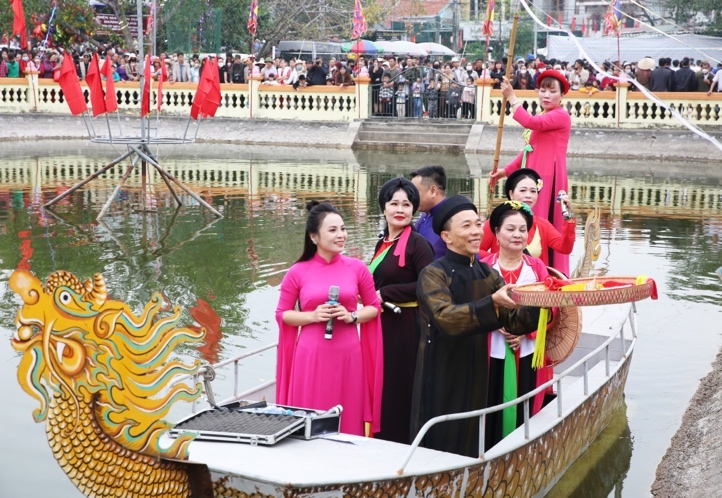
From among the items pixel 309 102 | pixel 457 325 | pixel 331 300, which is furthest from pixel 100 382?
pixel 309 102

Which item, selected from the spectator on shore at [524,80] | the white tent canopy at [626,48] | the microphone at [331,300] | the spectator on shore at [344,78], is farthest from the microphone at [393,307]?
the white tent canopy at [626,48]

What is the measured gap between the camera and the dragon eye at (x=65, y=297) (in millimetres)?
4285

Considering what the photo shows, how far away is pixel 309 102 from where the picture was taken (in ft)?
91.5

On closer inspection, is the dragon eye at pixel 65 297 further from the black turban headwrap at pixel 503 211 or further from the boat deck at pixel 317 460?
the black turban headwrap at pixel 503 211

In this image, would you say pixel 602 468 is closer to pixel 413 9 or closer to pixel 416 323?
pixel 416 323

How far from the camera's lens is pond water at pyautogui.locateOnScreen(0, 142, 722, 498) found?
7445 mm

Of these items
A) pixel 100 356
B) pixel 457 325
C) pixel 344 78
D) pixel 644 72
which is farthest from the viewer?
pixel 344 78

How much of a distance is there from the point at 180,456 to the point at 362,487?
812 mm

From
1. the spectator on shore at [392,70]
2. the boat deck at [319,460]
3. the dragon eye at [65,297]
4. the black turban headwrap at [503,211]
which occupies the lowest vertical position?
the boat deck at [319,460]

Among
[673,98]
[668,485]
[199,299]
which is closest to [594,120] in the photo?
[673,98]

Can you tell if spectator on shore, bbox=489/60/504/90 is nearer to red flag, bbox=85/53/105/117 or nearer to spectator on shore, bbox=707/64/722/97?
spectator on shore, bbox=707/64/722/97

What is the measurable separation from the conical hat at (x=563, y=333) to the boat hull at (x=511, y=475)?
449mm

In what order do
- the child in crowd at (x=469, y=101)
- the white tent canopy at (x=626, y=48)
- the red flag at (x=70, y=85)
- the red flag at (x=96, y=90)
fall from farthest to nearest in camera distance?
1. the white tent canopy at (x=626, y=48)
2. the child in crowd at (x=469, y=101)
3. the red flag at (x=70, y=85)
4. the red flag at (x=96, y=90)

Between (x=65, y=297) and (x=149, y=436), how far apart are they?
0.74m
